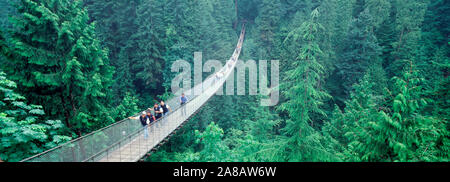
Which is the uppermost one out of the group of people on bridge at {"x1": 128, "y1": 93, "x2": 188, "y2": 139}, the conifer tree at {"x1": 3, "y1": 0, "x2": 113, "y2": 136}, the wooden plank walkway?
the conifer tree at {"x1": 3, "y1": 0, "x2": 113, "y2": 136}

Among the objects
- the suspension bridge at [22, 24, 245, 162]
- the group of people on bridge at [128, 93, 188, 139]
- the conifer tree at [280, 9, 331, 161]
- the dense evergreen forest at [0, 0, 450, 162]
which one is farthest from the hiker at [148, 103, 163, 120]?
the conifer tree at [280, 9, 331, 161]

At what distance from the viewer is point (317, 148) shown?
4918 millimetres

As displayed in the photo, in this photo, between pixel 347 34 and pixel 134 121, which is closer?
pixel 134 121

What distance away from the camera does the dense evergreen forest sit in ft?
15.4

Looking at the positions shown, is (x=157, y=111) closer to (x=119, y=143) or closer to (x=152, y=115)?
(x=152, y=115)

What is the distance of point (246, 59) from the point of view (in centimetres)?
2067

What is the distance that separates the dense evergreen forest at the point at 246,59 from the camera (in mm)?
4684

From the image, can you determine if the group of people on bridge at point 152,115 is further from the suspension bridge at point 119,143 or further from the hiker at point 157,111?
the suspension bridge at point 119,143

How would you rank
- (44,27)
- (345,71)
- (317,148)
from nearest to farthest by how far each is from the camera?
1. (317,148)
2. (44,27)
3. (345,71)

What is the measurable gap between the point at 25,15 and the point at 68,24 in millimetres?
1027

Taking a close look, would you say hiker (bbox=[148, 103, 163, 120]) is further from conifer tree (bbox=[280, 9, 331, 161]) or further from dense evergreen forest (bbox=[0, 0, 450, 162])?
conifer tree (bbox=[280, 9, 331, 161])
